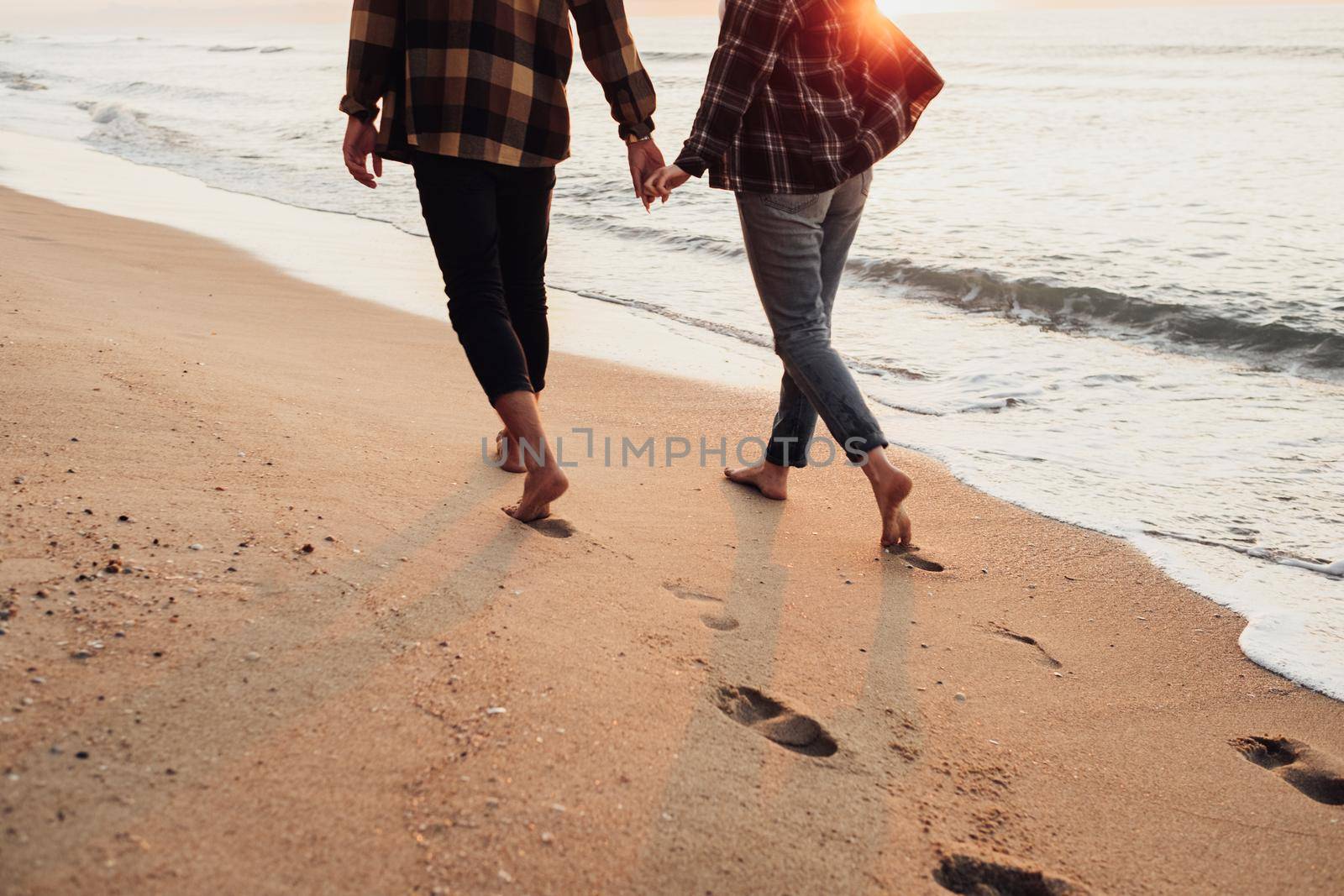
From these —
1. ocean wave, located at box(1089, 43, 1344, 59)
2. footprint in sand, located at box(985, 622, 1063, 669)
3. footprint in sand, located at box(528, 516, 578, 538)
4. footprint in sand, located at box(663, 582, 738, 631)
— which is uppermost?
ocean wave, located at box(1089, 43, 1344, 59)

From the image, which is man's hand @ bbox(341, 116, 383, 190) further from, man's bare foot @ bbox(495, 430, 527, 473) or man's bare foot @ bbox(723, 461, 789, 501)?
man's bare foot @ bbox(723, 461, 789, 501)

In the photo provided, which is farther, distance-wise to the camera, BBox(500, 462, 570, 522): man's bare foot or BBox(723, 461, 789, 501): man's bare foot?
BBox(723, 461, 789, 501): man's bare foot

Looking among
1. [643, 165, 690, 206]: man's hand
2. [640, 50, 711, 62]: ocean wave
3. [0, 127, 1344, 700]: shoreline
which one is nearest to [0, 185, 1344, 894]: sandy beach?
[0, 127, 1344, 700]: shoreline

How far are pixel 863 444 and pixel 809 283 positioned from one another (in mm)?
436

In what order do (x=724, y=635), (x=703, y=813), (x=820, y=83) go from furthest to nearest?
1. (x=820, y=83)
2. (x=724, y=635)
3. (x=703, y=813)

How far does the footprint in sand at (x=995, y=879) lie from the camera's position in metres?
1.44

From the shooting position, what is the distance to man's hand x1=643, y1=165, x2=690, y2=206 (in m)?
2.37

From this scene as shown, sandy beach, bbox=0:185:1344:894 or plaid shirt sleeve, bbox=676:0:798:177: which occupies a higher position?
plaid shirt sleeve, bbox=676:0:798:177

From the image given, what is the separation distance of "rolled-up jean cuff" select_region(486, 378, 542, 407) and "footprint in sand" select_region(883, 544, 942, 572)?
106 centimetres

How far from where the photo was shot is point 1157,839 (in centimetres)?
160

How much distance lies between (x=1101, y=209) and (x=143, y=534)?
28.4 feet

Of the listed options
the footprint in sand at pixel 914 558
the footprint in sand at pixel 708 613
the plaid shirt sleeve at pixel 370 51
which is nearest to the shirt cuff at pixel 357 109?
the plaid shirt sleeve at pixel 370 51

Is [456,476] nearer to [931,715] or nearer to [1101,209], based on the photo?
[931,715]

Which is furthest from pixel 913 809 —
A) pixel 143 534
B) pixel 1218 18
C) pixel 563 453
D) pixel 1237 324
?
pixel 1218 18
